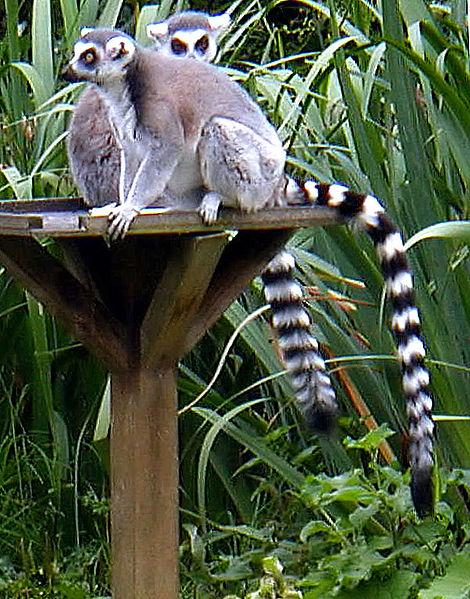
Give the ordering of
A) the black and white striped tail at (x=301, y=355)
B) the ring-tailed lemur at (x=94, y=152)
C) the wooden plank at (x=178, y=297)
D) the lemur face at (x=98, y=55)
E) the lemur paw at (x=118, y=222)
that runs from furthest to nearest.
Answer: the ring-tailed lemur at (x=94, y=152)
the black and white striped tail at (x=301, y=355)
the lemur face at (x=98, y=55)
the wooden plank at (x=178, y=297)
the lemur paw at (x=118, y=222)

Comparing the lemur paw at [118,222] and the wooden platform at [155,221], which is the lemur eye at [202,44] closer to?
the wooden platform at [155,221]

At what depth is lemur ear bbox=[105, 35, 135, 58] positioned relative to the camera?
9.08 feet

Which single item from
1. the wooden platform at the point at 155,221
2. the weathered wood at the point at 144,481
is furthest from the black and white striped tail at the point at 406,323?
the weathered wood at the point at 144,481

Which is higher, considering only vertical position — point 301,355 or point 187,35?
point 187,35

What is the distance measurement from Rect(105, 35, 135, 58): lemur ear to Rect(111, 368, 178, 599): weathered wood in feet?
2.23

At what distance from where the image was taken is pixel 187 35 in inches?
147

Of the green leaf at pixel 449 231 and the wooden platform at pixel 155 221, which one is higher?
the wooden platform at pixel 155 221

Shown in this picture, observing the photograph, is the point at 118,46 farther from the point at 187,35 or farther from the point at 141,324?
the point at 187,35

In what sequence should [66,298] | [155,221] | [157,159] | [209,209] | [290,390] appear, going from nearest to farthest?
[155,221], [209,209], [66,298], [157,159], [290,390]

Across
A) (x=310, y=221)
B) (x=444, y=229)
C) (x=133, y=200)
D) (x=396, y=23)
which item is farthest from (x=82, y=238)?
(x=396, y=23)

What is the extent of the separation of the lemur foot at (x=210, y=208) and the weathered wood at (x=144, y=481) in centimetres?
39

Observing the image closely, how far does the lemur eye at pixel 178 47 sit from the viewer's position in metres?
3.73

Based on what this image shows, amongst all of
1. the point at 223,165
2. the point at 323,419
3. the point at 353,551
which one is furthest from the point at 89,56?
the point at 353,551

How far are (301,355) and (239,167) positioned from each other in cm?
47
